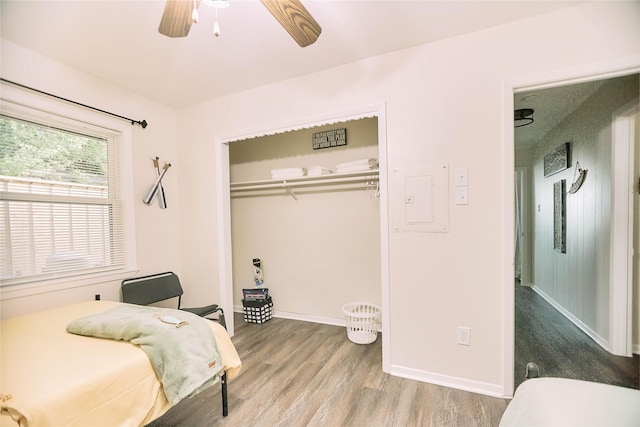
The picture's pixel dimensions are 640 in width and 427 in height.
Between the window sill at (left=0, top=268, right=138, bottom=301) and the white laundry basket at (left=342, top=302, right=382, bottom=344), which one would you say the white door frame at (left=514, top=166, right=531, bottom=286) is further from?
the window sill at (left=0, top=268, right=138, bottom=301)

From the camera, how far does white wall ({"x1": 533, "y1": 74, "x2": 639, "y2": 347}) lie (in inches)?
94.3

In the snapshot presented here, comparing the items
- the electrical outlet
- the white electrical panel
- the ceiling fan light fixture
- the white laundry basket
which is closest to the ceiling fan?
the white electrical panel

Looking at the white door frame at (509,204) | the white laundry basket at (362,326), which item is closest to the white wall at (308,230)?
the white laundry basket at (362,326)

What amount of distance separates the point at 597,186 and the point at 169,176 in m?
4.31

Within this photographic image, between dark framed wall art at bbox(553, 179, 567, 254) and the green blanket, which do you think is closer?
the green blanket

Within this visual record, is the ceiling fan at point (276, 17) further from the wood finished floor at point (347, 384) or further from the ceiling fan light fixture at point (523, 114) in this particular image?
the ceiling fan light fixture at point (523, 114)

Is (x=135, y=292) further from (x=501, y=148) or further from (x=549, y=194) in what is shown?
(x=549, y=194)

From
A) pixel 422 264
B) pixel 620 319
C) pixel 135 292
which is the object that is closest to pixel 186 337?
pixel 135 292

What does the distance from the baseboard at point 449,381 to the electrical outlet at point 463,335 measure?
26 cm

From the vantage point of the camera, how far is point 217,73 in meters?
2.39

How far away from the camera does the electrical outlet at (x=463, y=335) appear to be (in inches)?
75.9

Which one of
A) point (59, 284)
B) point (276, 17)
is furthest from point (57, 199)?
point (276, 17)

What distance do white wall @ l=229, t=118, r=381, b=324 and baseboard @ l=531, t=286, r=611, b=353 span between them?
6.55 feet

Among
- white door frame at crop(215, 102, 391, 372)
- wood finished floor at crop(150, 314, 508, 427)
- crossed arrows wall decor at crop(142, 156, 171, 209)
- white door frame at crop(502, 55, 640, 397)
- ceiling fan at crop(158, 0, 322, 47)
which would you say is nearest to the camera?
ceiling fan at crop(158, 0, 322, 47)
